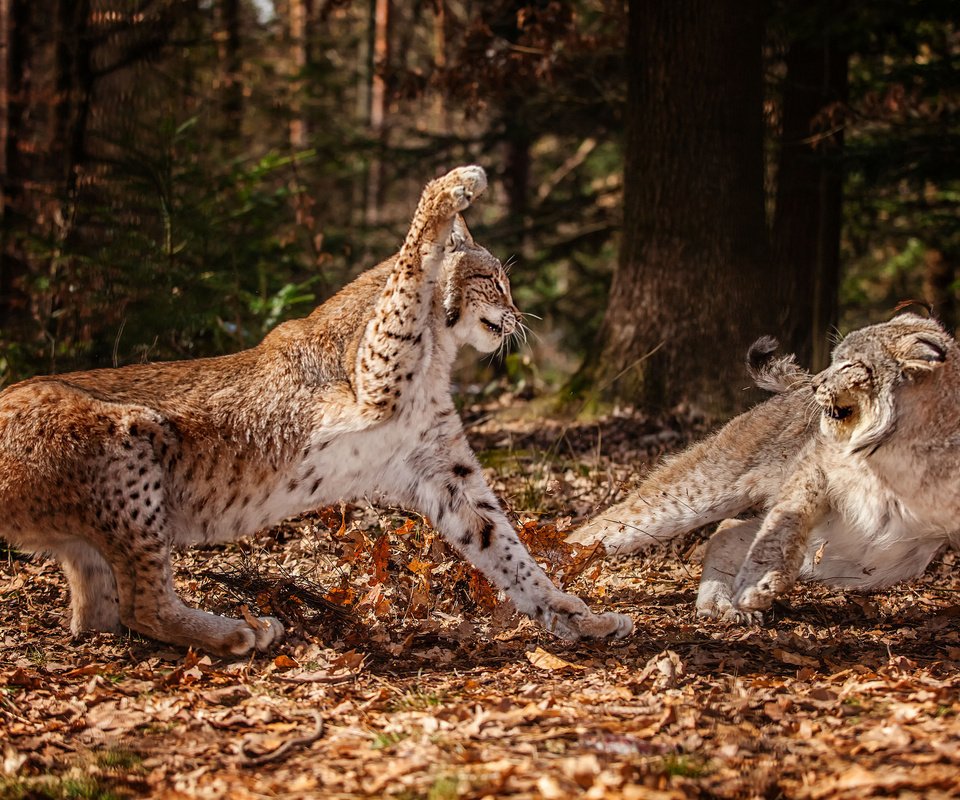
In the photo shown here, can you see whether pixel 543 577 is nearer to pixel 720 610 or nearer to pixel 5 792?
pixel 720 610

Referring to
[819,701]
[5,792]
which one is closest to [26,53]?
[5,792]

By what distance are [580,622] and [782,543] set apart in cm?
131

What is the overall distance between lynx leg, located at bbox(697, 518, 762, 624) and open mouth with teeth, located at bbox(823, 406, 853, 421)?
91 centimetres

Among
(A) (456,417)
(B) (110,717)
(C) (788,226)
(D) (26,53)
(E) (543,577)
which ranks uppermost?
(D) (26,53)

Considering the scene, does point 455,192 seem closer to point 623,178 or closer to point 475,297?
point 475,297

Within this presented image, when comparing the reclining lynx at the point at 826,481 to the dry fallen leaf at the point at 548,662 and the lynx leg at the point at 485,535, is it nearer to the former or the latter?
the lynx leg at the point at 485,535

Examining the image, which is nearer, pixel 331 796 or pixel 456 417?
pixel 331 796

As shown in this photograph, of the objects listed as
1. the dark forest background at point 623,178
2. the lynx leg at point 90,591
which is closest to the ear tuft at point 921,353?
the dark forest background at point 623,178

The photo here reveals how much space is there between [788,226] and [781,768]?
7.58m

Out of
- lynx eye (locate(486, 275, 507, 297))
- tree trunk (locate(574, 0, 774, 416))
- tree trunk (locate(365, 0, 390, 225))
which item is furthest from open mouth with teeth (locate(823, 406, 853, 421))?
tree trunk (locate(365, 0, 390, 225))

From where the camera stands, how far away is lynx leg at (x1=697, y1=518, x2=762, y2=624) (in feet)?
18.9

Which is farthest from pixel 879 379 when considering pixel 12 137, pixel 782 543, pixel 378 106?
pixel 378 106

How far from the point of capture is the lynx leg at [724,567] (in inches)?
226

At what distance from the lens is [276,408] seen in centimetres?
545
